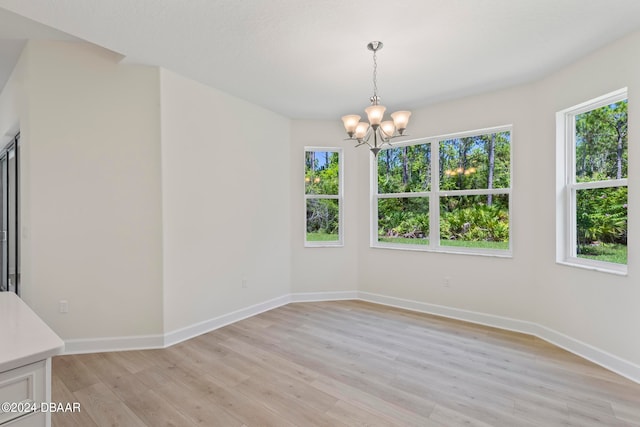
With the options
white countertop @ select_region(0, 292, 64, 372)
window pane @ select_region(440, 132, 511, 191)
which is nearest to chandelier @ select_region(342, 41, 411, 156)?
window pane @ select_region(440, 132, 511, 191)

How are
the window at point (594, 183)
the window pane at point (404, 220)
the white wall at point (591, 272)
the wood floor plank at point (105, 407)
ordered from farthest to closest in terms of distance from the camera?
the window pane at point (404, 220) → the window at point (594, 183) → the white wall at point (591, 272) → the wood floor plank at point (105, 407)

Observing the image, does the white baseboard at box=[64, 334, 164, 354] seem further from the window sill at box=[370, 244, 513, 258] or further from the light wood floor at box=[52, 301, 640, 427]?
the window sill at box=[370, 244, 513, 258]

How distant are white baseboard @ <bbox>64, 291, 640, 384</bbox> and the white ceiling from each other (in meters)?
2.75

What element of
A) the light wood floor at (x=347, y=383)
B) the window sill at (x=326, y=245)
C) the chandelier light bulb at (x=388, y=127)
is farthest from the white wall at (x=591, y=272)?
the window sill at (x=326, y=245)

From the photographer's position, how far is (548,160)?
10.7 ft

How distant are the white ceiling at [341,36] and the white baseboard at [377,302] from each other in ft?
9.01

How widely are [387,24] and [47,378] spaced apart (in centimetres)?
282

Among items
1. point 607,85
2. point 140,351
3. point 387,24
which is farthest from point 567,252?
point 140,351

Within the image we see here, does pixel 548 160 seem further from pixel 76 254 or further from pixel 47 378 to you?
pixel 76 254

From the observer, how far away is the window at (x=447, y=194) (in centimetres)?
373

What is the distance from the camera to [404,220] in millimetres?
4441

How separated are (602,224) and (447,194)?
1.59 m

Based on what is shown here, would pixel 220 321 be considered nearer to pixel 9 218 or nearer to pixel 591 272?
pixel 9 218

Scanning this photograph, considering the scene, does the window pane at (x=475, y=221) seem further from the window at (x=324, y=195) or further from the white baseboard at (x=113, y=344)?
the white baseboard at (x=113, y=344)
